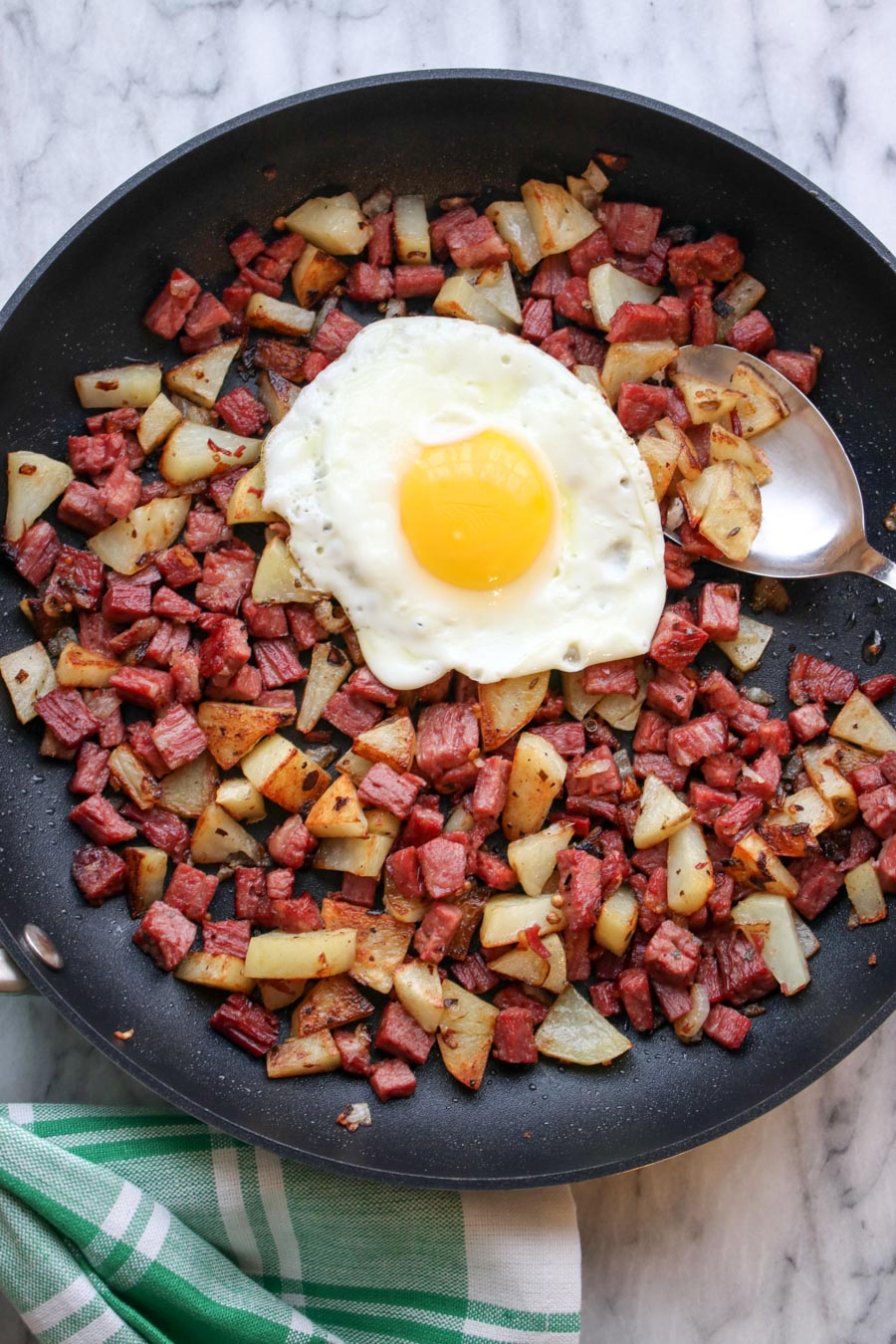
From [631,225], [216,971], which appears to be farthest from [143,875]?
[631,225]

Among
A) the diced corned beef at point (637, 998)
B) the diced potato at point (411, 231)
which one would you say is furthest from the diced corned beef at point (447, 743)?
the diced potato at point (411, 231)

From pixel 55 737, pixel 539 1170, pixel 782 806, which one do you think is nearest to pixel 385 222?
pixel 55 737

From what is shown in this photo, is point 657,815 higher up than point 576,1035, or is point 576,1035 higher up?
point 657,815

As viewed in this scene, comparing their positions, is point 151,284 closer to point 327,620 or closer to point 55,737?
point 327,620

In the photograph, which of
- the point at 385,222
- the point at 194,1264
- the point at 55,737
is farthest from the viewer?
the point at 385,222

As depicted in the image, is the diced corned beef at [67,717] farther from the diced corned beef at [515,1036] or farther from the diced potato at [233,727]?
the diced corned beef at [515,1036]

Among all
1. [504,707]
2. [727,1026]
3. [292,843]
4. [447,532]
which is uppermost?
[447,532]

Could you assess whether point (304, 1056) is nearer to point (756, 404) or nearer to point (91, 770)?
point (91, 770)
